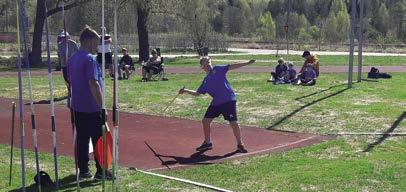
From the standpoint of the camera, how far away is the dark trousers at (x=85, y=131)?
338 inches

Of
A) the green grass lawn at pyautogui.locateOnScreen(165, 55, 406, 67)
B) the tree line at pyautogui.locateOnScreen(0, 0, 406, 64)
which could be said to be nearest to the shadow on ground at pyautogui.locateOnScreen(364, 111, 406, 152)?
the green grass lawn at pyautogui.locateOnScreen(165, 55, 406, 67)

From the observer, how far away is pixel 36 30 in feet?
123

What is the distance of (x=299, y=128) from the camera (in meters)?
12.8

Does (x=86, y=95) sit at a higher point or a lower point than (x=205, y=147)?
higher

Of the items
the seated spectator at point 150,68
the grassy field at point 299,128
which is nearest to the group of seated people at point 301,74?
the grassy field at point 299,128

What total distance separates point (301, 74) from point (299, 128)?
8404 millimetres

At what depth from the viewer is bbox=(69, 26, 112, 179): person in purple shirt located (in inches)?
328

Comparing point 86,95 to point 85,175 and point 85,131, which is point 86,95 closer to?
point 85,131

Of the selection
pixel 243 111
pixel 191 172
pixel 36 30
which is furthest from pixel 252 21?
pixel 191 172

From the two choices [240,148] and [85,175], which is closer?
[85,175]

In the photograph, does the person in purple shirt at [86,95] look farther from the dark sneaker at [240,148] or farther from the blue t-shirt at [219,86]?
the dark sneaker at [240,148]

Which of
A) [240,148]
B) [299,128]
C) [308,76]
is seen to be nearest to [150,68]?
[308,76]

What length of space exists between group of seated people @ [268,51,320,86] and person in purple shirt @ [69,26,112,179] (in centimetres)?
1284

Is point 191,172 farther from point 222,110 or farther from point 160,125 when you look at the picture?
point 160,125
